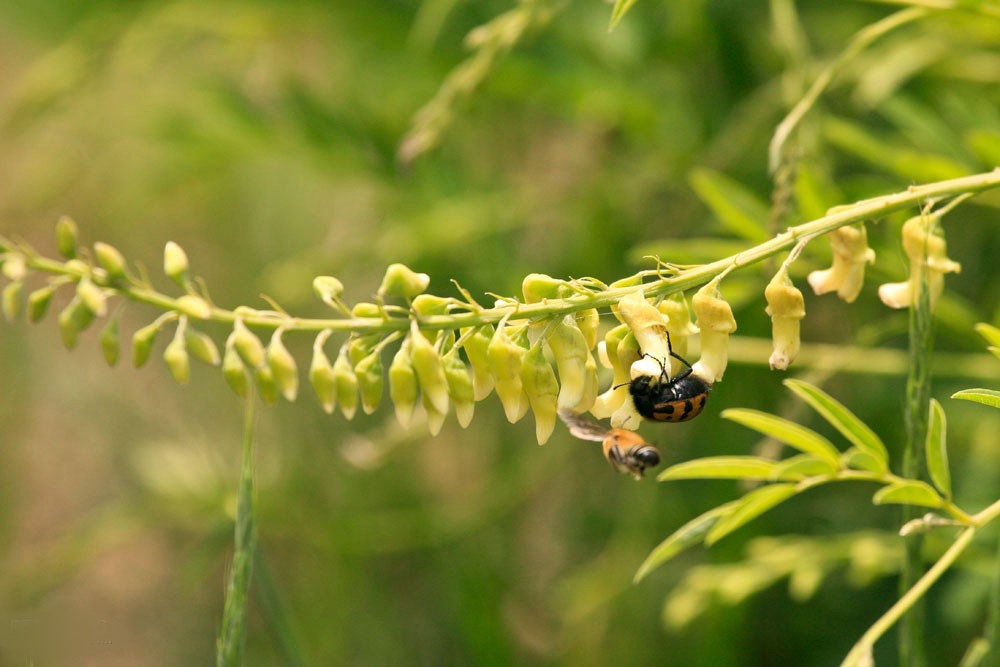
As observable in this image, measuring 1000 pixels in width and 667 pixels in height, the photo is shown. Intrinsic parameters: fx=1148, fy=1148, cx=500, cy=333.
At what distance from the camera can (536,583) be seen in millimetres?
2242

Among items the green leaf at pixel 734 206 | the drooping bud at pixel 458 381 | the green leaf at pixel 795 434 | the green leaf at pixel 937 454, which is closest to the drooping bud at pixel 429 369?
the drooping bud at pixel 458 381

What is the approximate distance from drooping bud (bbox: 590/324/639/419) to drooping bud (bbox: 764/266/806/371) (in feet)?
0.26

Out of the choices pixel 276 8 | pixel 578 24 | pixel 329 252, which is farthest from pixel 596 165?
pixel 276 8

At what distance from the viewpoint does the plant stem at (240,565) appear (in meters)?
0.67

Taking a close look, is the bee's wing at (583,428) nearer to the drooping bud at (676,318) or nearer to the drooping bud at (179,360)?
the drooping bud at (676,318)

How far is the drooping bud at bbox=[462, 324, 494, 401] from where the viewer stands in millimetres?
644

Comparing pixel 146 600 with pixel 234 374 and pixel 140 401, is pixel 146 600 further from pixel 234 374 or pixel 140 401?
pixel 234 374

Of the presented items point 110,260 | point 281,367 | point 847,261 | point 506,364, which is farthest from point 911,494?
point 110,260

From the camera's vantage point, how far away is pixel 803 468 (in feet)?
2.43

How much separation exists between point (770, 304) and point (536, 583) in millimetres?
1687

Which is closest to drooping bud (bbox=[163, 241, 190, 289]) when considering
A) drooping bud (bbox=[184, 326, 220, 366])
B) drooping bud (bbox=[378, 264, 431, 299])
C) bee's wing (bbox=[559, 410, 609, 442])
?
drooping bud (bbox=[184, 326, 220, 366])

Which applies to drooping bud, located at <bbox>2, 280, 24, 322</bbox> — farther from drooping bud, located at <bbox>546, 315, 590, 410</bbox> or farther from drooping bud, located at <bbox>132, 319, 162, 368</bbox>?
drooping bud, located at <bbox>546, 315, 590, 410</bbox>

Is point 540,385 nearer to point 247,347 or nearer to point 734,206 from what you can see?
point 247,347

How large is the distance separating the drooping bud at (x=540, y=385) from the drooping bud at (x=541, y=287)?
31 mm
